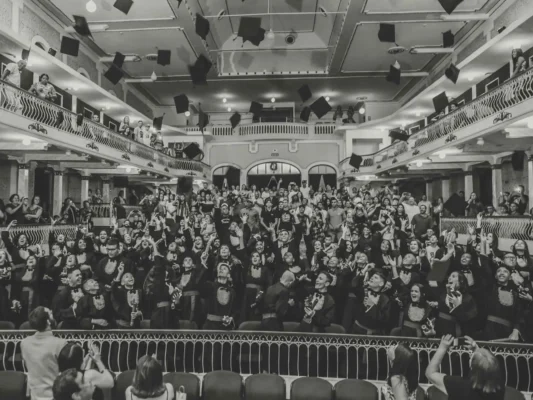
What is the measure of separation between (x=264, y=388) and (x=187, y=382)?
70cm

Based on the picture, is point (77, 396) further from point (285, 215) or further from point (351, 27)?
point (351, 27)

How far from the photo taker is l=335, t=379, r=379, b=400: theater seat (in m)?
4.02

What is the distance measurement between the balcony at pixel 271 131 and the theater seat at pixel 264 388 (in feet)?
72.5

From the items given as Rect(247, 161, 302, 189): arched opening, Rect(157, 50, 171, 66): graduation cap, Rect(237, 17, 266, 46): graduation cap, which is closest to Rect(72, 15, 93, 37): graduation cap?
Rect(157, 50, 171, 66): graduation cap

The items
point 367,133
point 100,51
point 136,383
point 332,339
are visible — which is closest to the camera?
point 136,383

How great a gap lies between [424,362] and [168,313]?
314 centimetres

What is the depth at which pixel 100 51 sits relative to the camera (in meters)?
19.2

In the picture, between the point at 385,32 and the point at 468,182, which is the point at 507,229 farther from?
the point at 468,182

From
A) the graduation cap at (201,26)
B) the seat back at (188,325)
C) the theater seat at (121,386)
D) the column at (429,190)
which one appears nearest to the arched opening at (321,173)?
the column at (429,190)

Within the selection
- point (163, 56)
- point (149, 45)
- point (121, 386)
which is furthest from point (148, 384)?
point (149, 45)

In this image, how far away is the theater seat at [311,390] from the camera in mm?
4055

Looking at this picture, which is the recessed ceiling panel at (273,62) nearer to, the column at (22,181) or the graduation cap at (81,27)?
the graduation cap at (81,27)

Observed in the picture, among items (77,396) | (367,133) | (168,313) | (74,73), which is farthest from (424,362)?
(367,133)

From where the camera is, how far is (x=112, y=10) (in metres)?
15.8
